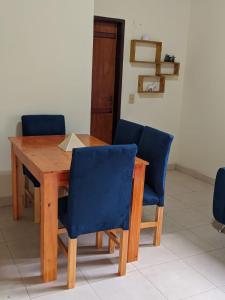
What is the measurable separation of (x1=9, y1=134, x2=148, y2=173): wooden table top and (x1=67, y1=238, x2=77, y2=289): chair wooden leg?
0.48 meters

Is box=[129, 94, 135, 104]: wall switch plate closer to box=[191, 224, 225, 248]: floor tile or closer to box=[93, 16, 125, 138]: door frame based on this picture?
box=[93, 16, 125, 138]: door frame

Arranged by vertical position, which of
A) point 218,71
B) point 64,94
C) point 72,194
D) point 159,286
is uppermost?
point 218,71

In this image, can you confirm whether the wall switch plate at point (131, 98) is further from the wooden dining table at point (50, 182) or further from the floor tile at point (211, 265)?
the floor tile at point (211, 265)

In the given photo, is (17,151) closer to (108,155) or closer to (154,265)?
(108,155)

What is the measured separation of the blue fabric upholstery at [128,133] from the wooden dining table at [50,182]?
0.29m

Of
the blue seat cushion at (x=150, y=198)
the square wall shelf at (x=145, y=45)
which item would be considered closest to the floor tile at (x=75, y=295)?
the blue seat cushion at (x=150, y=198)

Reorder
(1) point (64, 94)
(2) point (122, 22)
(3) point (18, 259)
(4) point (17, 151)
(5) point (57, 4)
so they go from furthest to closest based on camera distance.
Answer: (2) point (122, 22), (1) point (64, 94), (5) point (57, 4), (4) point (17, 151), (3) point (18, 259)

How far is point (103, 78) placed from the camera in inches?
175

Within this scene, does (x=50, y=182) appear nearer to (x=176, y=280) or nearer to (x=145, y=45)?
(x=176, y=280)

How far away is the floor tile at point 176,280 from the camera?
2317mm

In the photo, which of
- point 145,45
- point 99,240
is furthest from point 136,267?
point 145,45

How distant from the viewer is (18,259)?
2.59 m

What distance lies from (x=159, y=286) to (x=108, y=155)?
1.02 meters

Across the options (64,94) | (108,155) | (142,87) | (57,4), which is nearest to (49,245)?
(108,155)
